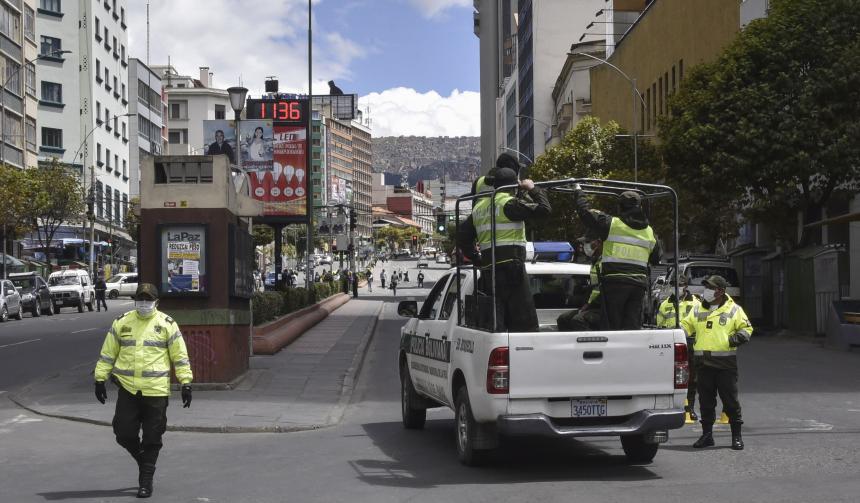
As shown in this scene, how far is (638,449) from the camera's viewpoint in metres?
10.6

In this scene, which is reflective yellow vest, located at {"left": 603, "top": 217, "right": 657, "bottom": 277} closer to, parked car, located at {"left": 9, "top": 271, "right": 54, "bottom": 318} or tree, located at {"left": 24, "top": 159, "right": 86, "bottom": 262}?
parked car, located at {"left": 9, "top": 271, "right": 54, "bottom": 318}

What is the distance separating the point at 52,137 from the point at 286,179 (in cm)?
→ 4117

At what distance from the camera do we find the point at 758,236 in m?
45.1

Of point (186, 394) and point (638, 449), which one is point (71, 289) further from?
point (638, 449)

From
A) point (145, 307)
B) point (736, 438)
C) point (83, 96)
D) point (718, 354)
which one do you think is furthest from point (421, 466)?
point (83, 96)

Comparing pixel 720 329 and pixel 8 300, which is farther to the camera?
pixel 8 300

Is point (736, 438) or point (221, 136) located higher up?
point (221, 136)

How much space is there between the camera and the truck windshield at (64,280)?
173 feet

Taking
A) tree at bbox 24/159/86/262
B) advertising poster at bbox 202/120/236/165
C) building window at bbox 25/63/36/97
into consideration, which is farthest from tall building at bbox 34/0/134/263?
advertising poster at bbox 202/120/236/165

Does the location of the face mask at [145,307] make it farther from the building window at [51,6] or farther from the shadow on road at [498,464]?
the building window at [51,6]

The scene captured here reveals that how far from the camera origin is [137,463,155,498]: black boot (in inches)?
361

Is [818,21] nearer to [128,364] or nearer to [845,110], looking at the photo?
[845,110]

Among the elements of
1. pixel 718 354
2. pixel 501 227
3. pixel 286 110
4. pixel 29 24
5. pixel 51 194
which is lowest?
pixel 718 354

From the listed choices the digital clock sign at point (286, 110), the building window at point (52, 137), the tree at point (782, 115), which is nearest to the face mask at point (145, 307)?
the tree at point (782, 115)
